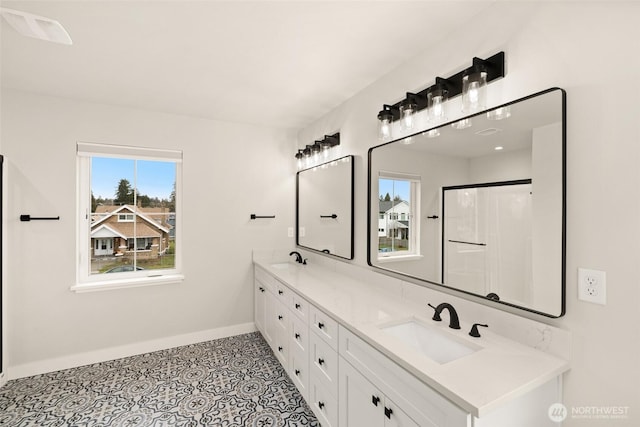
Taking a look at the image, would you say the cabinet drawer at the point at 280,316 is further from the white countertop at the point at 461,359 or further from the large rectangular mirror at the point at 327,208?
the large rectangular mirror at the point at 327,208

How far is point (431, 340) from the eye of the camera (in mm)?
1513

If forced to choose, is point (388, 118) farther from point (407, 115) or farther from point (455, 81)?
point (455, 81)

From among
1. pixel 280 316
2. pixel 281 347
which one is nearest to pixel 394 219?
pixel 280 316

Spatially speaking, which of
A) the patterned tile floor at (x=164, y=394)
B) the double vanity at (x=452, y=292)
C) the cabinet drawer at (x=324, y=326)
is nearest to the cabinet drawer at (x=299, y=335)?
the double vanity at (x=452, y=292)

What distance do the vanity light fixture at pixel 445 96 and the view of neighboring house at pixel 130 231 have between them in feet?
8.01

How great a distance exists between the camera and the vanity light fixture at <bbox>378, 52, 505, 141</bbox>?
1.42 m

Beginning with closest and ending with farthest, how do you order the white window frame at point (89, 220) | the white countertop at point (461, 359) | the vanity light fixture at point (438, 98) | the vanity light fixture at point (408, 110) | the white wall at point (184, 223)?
1. the white countertop at point (461, 359)
2. the vanity light fixture at point (438, 98)
3. the vanity light fixture at point (408, 110)
4. the white wall at point (184, 223)
5. the white window frame at point (89, 220)

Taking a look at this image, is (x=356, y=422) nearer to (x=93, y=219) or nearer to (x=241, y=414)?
(x=241, y=414)

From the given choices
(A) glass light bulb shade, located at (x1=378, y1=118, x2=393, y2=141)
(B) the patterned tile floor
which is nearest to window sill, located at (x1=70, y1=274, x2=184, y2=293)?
(B) the patterned tile floor

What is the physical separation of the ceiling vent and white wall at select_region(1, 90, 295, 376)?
1344 mm

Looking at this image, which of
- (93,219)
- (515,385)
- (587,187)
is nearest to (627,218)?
(587,187)

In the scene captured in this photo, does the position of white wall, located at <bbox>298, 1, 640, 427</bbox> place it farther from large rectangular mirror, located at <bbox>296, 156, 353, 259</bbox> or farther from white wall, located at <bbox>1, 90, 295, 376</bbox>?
white wall, located at <bbox>1, 90, 295, 376</bbox>

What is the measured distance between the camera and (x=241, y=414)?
79.1 inches

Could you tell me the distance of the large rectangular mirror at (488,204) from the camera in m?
1.21
